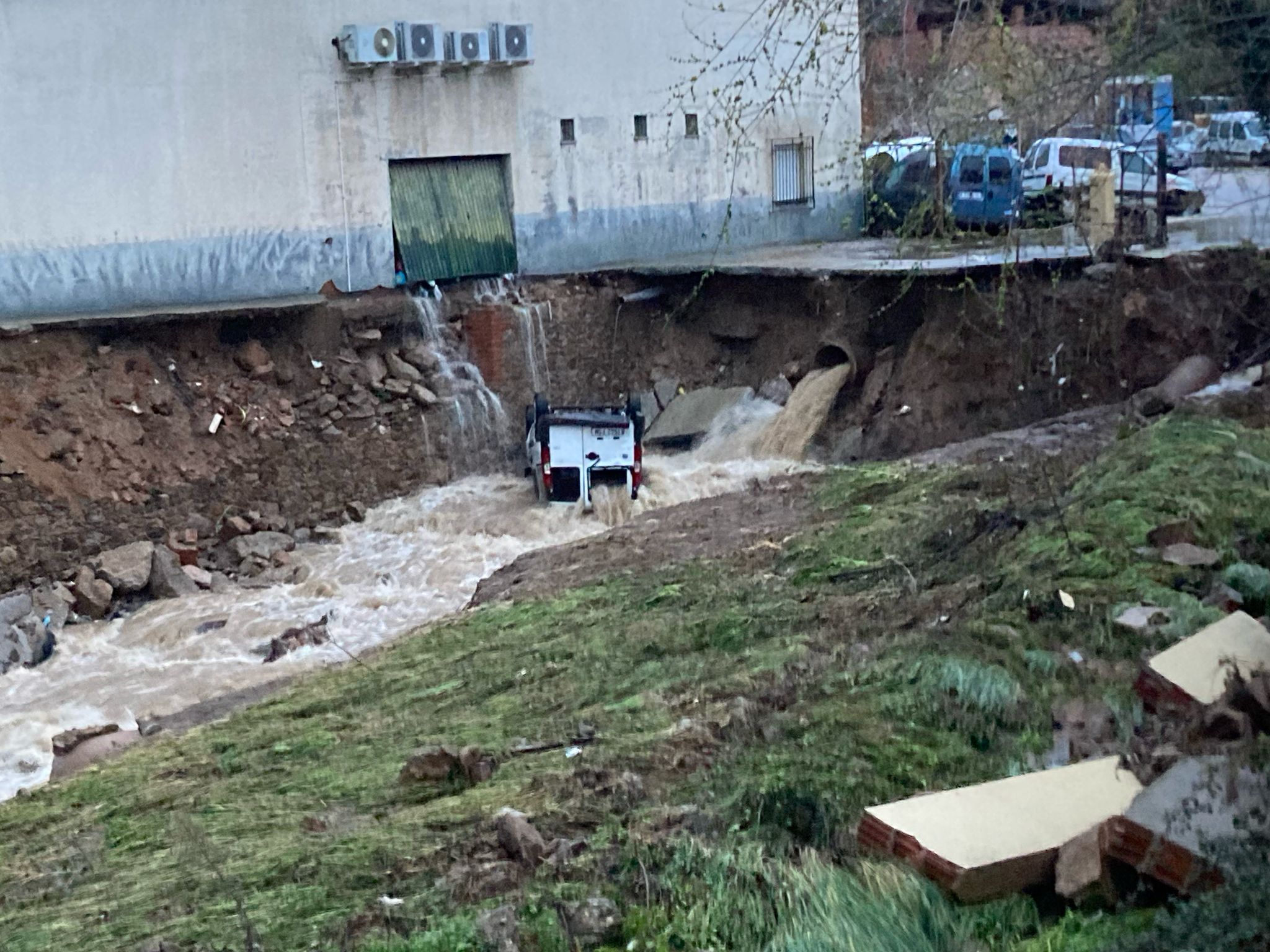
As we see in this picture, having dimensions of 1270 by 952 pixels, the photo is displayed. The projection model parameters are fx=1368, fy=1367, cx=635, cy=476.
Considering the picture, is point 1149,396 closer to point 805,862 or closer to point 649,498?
point 649,498

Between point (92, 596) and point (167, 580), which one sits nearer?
point (92, 596)

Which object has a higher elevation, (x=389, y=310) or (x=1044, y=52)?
(x=1044, y=52)

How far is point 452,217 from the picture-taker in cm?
2073

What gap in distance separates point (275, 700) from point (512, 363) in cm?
1107

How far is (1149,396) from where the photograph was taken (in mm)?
14305

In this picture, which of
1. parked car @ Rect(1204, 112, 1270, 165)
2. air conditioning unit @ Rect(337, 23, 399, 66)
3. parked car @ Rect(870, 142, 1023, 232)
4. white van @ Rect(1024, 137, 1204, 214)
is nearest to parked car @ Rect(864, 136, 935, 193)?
parked car @ Rect(870, 142, 1023, 232)

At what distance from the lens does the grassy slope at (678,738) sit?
4602 mm

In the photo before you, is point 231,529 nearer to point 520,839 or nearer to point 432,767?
point 432,767

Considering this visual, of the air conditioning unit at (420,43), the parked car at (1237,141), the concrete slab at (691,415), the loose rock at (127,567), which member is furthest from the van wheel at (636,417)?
the parked car at (1237,141)

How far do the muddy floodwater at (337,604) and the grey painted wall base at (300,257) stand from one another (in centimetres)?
334

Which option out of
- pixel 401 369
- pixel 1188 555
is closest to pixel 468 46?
pixel 401 369

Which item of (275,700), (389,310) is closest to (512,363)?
(389,310)

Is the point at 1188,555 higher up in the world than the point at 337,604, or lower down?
higher up

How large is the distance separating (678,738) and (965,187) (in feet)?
50.6
